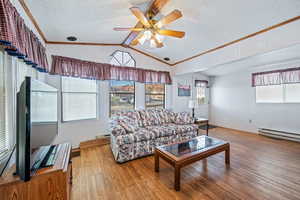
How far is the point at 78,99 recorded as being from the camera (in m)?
3.33

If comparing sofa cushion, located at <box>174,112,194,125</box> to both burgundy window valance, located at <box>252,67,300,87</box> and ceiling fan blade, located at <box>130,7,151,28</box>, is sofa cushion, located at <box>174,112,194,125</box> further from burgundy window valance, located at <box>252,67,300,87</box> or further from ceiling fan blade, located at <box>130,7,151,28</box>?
burgundy window valance, located at <box>252,67,300,87</box>

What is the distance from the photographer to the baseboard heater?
11.8 ft

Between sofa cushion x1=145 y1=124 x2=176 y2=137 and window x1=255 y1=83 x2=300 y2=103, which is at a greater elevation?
window x1=255 y1=83 x2=300 y2=103

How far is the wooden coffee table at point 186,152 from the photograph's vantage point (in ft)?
5.91

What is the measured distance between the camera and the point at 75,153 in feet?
9.83

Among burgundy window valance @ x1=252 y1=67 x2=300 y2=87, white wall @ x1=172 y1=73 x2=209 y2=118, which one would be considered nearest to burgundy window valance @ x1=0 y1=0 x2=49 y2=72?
white wall @ x1=172 y1=73 x2=209 y2=118

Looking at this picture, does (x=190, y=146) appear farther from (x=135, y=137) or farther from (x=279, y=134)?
(x=279, y=134)

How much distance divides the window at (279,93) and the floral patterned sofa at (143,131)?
2.86 metres

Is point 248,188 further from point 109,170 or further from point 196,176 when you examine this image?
point 109,170

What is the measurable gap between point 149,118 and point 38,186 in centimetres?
267

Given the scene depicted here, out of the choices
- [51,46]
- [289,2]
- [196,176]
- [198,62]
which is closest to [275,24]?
[289,2]

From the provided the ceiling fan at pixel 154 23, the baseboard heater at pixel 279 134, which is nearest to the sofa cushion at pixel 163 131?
the ceiling fan at pixel 154 23

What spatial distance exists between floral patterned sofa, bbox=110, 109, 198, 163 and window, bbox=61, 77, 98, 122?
2.87ft

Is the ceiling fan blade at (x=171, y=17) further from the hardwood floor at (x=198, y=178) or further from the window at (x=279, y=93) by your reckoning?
the window at (x=279, y=93)
